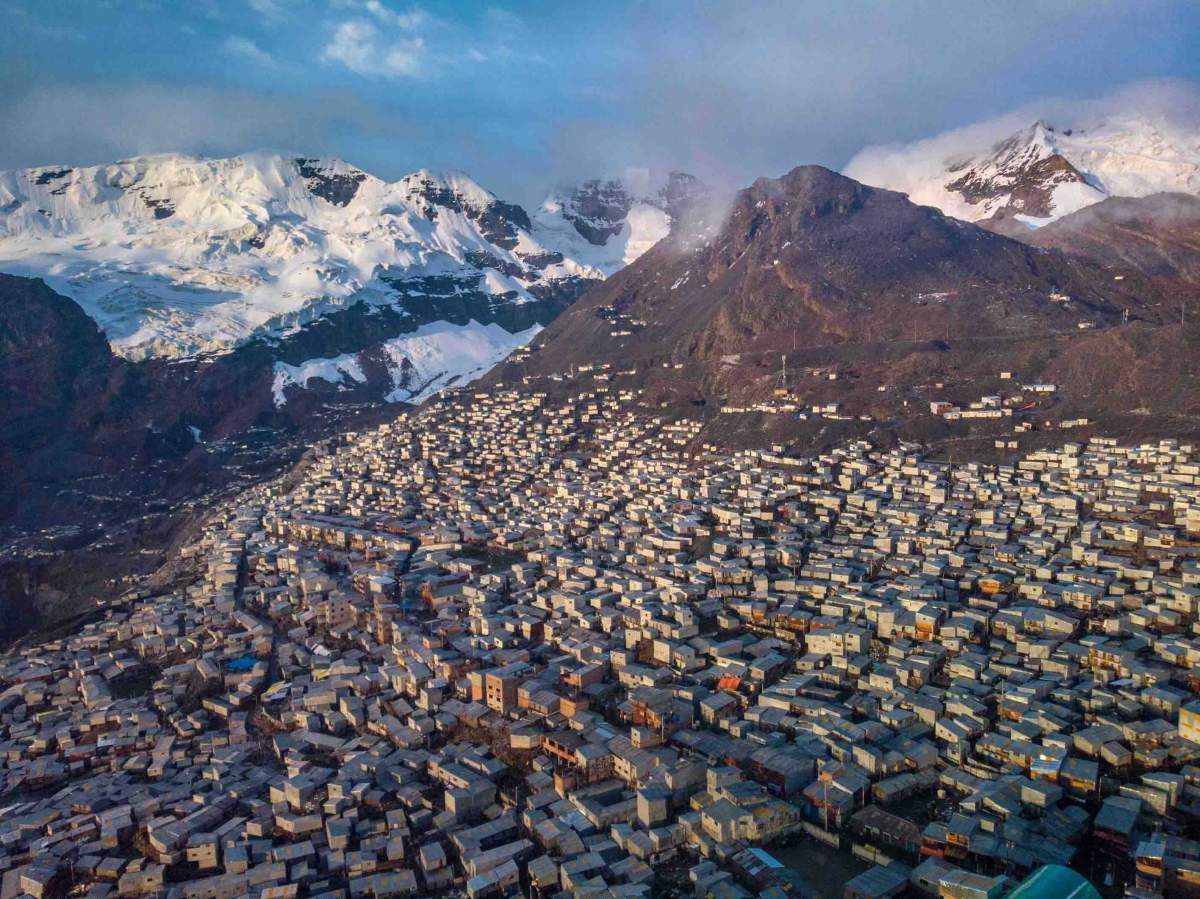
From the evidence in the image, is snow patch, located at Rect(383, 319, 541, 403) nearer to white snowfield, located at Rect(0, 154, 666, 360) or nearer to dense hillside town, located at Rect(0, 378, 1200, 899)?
white snowfield, located at Rect(0, 154, 666, 360)

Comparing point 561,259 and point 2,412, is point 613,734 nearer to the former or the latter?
A: point 2,412

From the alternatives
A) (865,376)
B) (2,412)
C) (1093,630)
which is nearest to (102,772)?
(1093,630)

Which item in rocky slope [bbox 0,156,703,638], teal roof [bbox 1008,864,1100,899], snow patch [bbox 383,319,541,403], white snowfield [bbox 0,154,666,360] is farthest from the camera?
white snowfield [bbox 0,154,666,360]

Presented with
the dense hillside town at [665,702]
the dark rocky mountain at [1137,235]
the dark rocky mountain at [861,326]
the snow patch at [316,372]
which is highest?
the dark rocky mountain at [1137,235]

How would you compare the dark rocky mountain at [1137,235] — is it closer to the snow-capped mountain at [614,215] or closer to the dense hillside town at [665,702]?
the dense hillside town at [665,702]

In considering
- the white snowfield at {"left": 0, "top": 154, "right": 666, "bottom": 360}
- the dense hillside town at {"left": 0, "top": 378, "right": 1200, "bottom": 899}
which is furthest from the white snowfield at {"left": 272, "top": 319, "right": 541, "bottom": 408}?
the dense hillside town at {"left": 0, "top": 378, "right": 1200, "bottom": 899}

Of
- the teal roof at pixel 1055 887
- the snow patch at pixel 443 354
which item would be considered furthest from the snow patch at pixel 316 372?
the teal roof at pixel 1055 887
